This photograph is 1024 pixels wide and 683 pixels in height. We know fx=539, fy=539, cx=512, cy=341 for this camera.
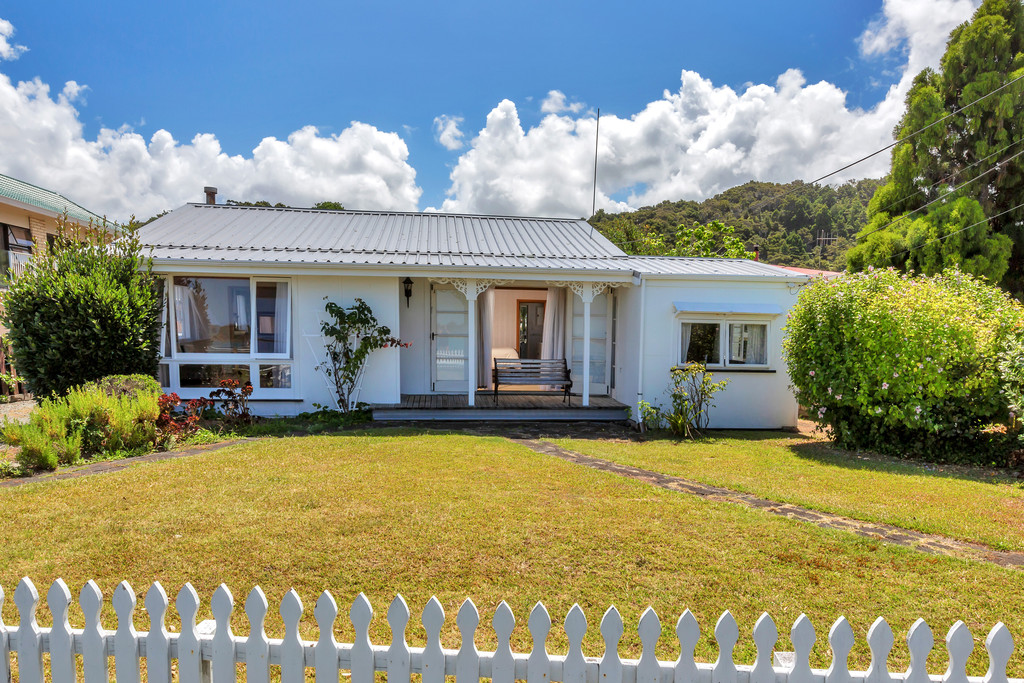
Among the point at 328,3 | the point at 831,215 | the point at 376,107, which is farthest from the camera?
the point at 831,215

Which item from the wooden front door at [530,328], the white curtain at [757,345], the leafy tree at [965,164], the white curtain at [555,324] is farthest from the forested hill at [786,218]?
the white curtain at [757,345]

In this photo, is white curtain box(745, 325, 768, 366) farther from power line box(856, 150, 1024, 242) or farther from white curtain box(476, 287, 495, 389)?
power line box(856, 150, 1024, 242)

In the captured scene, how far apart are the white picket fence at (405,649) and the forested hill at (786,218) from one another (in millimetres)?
28669

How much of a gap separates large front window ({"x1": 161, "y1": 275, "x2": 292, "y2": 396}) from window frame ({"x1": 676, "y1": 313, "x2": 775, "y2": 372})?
25.2 feet

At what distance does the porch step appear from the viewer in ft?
34.6

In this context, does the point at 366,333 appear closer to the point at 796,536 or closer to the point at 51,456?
the point at 51,456

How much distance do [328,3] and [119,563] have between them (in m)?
11.0

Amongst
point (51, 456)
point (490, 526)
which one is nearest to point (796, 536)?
point (490, 526)

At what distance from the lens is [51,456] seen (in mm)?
6281

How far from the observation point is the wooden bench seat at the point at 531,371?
11.5 m

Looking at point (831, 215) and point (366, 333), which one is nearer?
point (366, 333)

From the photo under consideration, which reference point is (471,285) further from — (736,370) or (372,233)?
(736,370)

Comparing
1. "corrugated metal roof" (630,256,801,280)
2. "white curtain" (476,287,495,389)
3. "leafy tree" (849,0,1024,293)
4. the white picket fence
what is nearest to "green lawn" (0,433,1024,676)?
the white picket fence

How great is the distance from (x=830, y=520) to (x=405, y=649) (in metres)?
4.73
